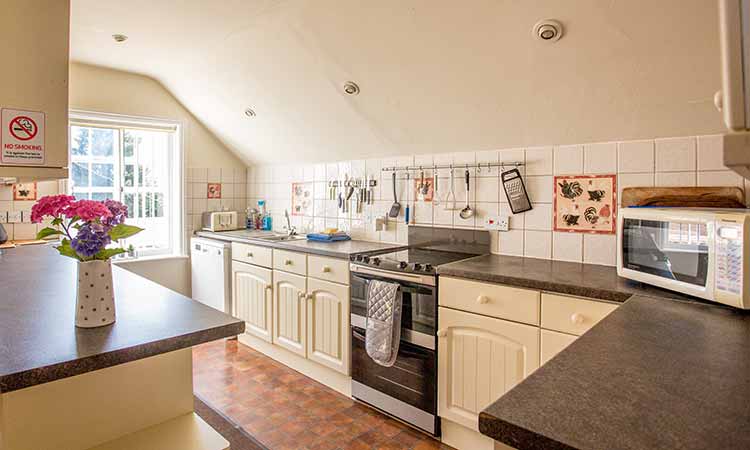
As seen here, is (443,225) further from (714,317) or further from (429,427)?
(714,317)

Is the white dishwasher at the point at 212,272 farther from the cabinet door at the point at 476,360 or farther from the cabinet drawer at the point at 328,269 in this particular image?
the cabinet door at the point at 476,360

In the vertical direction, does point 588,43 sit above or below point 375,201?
above

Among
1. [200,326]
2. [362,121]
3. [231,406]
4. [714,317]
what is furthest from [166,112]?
[714,317]

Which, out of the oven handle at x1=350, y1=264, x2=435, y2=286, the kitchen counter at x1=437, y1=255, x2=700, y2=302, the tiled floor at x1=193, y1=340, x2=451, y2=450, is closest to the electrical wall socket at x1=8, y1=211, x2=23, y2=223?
the tiled floor at x1=193, y1=340, x2=451, y2=450

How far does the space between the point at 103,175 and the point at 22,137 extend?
298cm

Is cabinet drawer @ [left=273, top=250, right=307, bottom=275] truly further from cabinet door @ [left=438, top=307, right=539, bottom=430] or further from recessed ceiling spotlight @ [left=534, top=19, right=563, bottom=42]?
recessed ceiling spotlight @ [left=534, top=19, right=563, bottom=42]

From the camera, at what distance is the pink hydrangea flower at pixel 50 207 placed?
1161mm

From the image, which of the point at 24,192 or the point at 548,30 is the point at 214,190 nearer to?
the point at 24,192

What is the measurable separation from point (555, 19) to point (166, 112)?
3.37 meters

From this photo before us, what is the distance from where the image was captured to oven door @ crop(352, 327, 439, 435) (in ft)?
7.22

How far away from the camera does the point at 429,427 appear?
2219 mm

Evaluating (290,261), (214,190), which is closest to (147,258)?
(214,190)

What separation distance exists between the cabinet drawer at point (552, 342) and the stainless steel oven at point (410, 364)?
538 mm

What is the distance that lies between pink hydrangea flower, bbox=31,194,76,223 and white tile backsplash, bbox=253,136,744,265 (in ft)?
6.83
